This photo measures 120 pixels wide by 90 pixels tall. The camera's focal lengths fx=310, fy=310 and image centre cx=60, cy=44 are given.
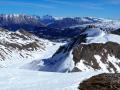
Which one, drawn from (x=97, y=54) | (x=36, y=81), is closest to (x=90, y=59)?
(x=97, y=54)

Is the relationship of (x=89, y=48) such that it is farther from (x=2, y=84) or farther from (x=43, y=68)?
(x=2, y=84)

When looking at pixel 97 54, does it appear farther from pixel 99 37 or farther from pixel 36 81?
pixel 36 81

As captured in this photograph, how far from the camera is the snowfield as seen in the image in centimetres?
2050

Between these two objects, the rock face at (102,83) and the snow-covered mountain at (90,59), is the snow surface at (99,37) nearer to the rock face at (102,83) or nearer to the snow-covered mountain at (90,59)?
the snow-covered mountain at (90,59)

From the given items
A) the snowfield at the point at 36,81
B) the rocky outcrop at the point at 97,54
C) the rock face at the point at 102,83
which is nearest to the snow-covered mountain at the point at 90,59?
the rocky outcrop at the point at 97,54

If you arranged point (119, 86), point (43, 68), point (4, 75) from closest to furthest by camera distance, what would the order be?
point (119, 86) → point (4, 75) → point (43, 68)

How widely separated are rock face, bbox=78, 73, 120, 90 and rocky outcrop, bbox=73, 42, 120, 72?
3509 inches

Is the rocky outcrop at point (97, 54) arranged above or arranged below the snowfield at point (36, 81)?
below

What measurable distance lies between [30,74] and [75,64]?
84.6 metres

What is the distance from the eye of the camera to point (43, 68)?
122 metres

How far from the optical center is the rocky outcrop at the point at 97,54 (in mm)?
113250

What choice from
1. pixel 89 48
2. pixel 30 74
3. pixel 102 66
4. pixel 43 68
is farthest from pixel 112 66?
pixel 30 74

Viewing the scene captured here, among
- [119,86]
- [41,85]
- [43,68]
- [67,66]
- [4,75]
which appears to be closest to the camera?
[119,86]

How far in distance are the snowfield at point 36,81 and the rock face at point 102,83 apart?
0.63 meters
